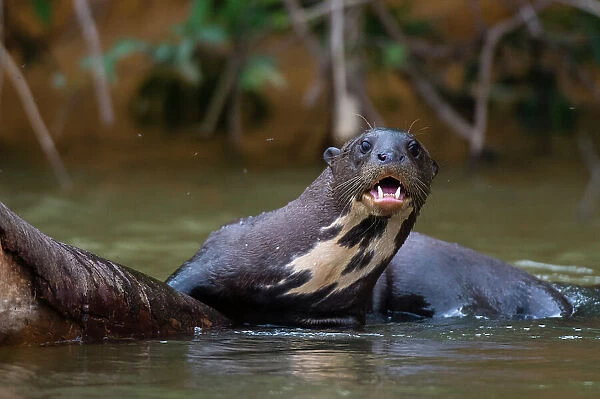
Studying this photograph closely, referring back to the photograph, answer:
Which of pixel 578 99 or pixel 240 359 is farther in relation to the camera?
pixel 578 99

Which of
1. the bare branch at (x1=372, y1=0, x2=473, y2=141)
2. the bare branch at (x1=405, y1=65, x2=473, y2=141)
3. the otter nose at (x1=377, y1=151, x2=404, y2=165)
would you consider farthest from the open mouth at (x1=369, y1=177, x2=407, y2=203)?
the bare branch at (x1=405, y1=65, x2=473, y2=141)

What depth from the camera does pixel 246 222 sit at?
175 inches

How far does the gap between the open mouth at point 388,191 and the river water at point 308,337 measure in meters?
0.45

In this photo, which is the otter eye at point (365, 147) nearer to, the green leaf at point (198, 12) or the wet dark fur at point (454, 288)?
the wet dark fur at point (454, 288)

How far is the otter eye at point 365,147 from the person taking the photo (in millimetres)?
4043

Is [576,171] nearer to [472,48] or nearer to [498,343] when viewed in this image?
[472,48]

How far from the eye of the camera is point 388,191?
401cm

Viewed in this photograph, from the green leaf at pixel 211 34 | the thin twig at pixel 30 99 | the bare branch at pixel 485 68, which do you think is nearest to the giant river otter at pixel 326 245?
the thin twig at pixel 30 99

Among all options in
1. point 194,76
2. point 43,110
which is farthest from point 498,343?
point 43,110

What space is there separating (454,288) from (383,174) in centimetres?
104

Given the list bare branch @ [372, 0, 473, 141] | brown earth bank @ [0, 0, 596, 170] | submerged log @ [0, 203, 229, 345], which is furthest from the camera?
brown earth bank @ [0, 0, 596, 170]

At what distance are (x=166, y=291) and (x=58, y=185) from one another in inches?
172

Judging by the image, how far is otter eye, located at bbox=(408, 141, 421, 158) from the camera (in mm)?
4034

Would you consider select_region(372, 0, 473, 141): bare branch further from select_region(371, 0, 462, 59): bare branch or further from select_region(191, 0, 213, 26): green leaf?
select_region(191, 0, 213, 26): green leaf
